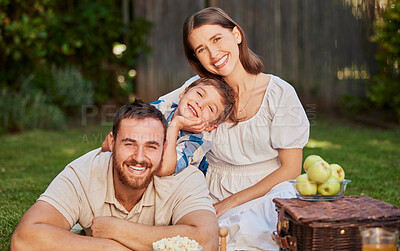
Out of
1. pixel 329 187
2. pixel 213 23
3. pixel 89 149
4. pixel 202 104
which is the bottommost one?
pixel 89 149

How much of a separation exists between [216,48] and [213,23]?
18 cm

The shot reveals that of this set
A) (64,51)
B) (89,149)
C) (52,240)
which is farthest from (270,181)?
(64,51)

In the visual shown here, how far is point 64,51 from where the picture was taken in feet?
26.0

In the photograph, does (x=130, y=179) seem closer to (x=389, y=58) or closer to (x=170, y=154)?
(x=170, y=154)

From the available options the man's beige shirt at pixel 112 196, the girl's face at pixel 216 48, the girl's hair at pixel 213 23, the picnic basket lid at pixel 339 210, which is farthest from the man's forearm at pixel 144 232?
the girl's hair at pixel 213 23

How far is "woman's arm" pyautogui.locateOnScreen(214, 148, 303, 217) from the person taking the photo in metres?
3.49

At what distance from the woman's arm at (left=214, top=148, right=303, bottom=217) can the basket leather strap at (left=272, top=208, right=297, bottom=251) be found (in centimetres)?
65

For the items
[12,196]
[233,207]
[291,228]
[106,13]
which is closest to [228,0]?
[106,13]

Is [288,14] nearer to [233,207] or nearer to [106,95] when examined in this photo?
[106,95]

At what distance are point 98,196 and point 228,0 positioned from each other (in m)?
6.06

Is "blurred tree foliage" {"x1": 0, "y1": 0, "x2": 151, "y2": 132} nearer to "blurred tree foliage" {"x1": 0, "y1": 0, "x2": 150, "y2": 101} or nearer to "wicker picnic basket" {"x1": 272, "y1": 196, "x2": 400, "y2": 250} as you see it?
"blurred tree foliage" {"x1": 0, "y1": 0, "x2": 150, "y2": 101}

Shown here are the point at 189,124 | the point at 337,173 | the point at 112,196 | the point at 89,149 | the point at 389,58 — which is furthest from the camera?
the point at 389,58

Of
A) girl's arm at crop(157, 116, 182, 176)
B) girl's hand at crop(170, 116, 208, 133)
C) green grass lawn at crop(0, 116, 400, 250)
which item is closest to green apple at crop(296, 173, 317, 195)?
girl's arm at crop(157, 116, 182, 176)

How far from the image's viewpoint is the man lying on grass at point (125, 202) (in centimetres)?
281
